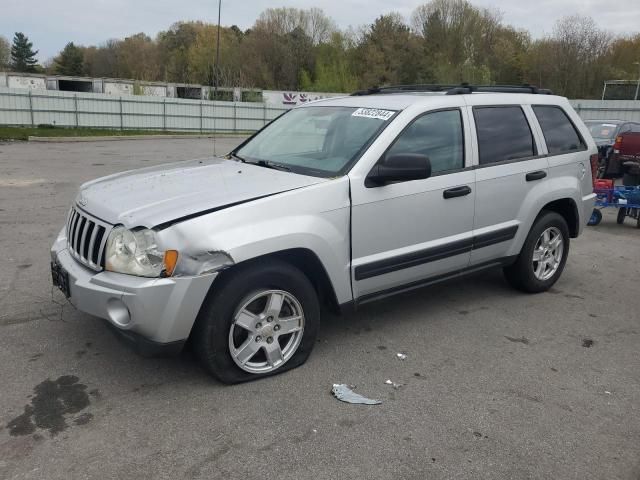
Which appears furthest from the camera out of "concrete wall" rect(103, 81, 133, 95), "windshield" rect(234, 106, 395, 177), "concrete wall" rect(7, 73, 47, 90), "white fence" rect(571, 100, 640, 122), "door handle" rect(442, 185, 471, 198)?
"concrete wall" rect(103, 81, 133, 95)

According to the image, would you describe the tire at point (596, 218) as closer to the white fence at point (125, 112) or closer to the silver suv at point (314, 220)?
the silver suv at point (314, 220)

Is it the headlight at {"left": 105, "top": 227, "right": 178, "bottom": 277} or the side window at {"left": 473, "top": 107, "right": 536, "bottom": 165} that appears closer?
the headlight at {"left": 105, "top": 227, "right": 178, "bottom": 277}

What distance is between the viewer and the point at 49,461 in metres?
2.72

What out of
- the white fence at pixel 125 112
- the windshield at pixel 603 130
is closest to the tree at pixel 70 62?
the white fence at pixel 125 112

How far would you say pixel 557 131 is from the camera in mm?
5250

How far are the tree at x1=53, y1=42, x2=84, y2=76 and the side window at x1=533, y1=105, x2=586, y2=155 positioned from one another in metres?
98.5

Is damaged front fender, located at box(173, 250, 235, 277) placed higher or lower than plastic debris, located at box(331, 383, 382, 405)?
higher

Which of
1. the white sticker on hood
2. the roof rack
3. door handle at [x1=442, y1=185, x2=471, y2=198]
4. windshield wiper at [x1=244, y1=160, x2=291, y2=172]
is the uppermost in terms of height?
the roof rack

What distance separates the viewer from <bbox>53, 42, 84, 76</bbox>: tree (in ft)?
300

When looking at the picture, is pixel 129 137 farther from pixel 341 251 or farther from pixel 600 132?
pixel 341 251

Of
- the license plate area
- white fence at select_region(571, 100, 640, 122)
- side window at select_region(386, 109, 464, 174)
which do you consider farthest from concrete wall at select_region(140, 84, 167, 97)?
the license plate area

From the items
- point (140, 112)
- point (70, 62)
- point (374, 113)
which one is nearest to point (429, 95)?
point (374, 113)

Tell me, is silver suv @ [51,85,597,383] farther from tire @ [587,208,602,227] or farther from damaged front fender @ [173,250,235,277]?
tire @ [587,208,602,227]

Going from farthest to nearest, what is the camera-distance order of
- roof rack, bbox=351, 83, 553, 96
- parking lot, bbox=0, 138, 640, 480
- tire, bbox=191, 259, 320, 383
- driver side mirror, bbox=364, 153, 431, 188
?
roof rack, bbox=351, 83, 553, 96 < driver side mirror, bbox=364, 153, 431, 188 < tire, bbox=191, 259, 320, 383 < parking lot, bbox=0, 138, 640, 480
